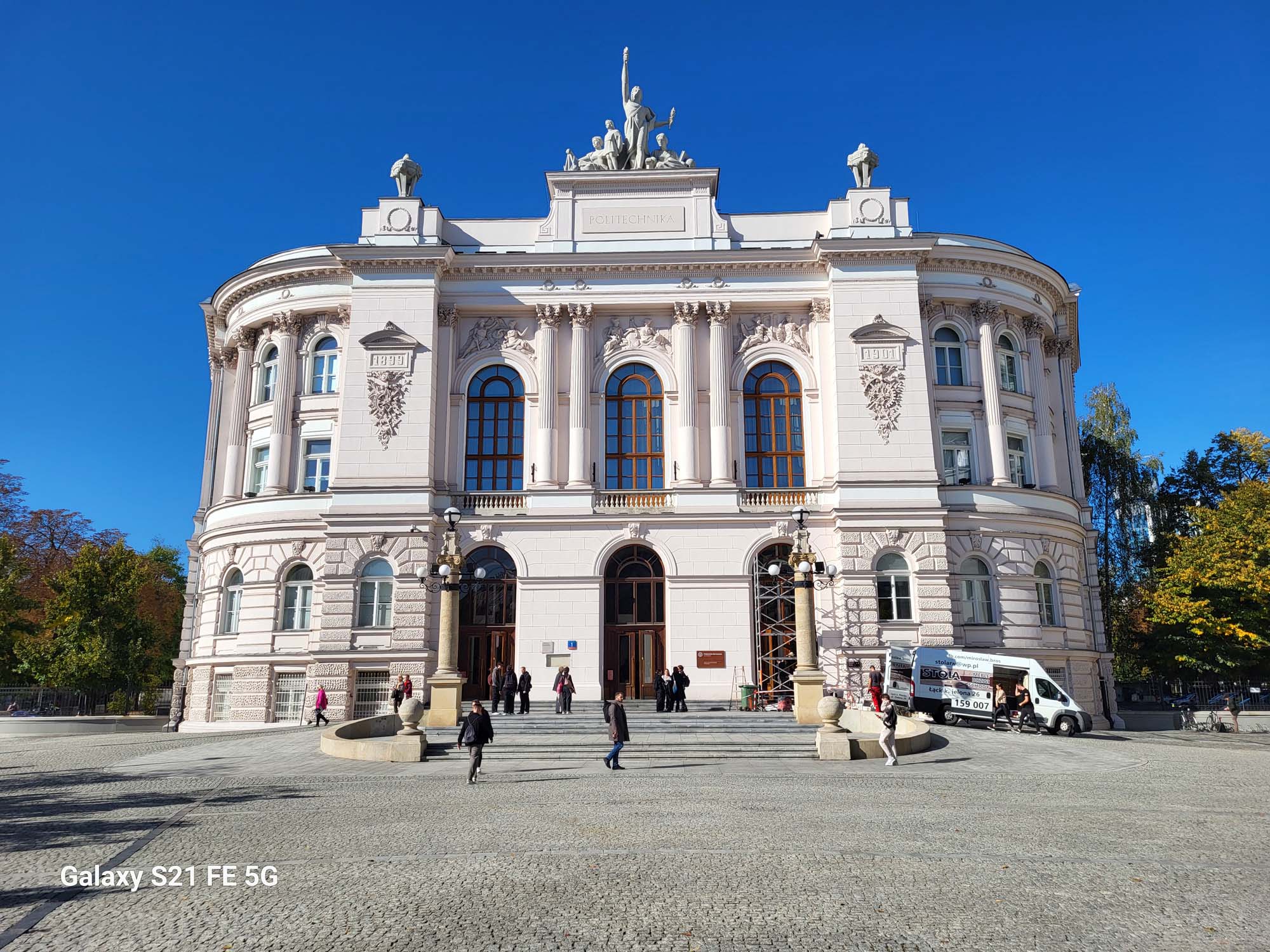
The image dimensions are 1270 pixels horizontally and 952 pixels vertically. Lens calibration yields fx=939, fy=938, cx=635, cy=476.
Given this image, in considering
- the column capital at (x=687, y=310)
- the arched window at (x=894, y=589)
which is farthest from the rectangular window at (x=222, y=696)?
the arched window at (x=894, y=589)

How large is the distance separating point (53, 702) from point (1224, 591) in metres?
53.0

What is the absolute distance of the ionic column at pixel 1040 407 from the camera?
4000 cm

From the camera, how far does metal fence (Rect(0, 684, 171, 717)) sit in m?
40.2

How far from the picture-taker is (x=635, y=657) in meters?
36.5

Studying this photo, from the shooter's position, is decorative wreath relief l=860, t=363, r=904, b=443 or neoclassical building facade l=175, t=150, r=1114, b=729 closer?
neoclassical building facade l=175, t=150, r=1114, b=729

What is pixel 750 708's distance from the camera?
33531 mm

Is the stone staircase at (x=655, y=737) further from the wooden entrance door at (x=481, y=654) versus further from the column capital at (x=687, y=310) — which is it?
the column capital at (x=687, y=310)

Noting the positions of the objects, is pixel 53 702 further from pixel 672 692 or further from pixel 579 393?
pixel 672 692

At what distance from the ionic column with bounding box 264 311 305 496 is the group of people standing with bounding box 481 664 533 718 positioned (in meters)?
12.5

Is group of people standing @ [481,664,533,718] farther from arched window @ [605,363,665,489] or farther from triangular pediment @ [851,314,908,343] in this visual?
triangular pediment @ [851,314,908,343]

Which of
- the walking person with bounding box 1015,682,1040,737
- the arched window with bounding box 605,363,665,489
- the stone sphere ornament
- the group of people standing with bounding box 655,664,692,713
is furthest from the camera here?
the arched window with bounding box 605,363,665,489

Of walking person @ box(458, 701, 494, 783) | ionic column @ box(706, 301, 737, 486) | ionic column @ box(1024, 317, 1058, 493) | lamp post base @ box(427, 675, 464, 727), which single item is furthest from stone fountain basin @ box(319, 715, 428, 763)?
ionic column @ box(1024, 317, 1058, 493)

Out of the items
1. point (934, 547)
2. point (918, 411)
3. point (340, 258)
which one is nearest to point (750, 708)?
point (934, 547)

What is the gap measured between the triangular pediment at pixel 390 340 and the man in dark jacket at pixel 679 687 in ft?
55.8
